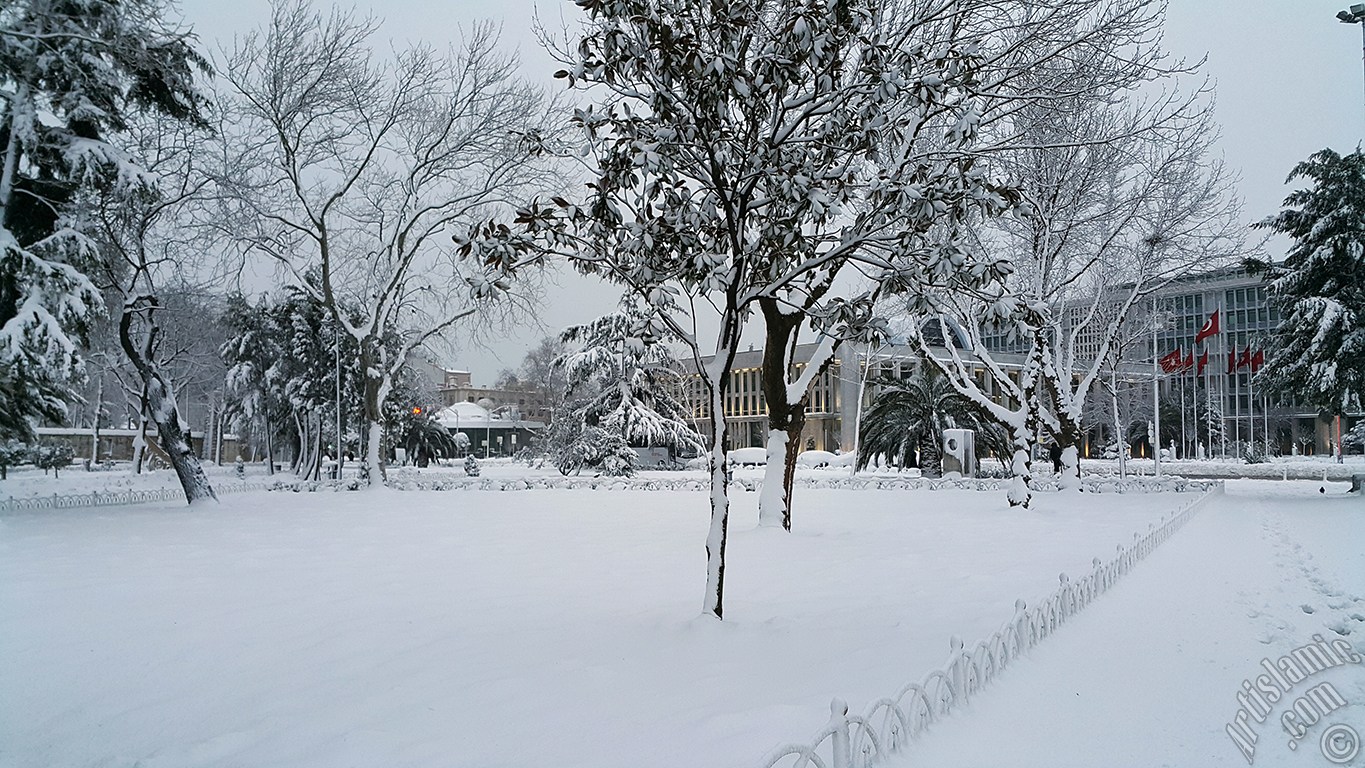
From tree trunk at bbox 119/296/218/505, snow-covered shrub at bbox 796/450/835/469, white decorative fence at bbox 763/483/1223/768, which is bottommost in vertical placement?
white decorative fence at bbox 763/483/1223/768

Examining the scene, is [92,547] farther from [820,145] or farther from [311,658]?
[820,145]

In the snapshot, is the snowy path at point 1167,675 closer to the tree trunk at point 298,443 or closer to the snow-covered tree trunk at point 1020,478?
the snow-covered tree trunk at point 1020,478

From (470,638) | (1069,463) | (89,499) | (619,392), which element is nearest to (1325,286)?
(1069,463)

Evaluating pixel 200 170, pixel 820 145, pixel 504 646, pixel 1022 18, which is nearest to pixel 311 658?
pixel 504 646

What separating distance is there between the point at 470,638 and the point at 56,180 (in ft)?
53.7

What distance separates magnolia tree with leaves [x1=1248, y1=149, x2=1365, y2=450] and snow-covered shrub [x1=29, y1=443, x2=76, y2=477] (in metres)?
48.3

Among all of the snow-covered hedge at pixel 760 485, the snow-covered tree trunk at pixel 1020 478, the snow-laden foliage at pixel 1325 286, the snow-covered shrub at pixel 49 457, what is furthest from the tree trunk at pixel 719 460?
the snow-covered shrub at pixel 49 457

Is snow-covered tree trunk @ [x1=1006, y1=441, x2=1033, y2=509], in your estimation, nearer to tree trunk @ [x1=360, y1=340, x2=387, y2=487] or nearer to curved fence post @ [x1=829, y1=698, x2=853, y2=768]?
curved fence post @ [x1=829, y1=698, x2=853, y2=768]

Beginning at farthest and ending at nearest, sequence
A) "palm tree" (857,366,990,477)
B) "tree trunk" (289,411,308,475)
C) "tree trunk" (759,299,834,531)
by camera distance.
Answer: "tree trunk" (289,411,308,475) < "palm tree" (857,366,990,477) < "tree trunk" (759,299,834,531)

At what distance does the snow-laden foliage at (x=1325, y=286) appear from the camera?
2556 centimetres

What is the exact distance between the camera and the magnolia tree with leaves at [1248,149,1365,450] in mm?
25562

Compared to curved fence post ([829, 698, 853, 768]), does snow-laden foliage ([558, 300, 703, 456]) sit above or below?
above

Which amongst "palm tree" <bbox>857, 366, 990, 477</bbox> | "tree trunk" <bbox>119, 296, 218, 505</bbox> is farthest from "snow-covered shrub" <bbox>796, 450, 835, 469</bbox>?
"tree trunk" <bbox>119, 296, 218, 505</bbox>

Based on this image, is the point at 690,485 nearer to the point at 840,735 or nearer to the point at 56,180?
the point at 56,180
